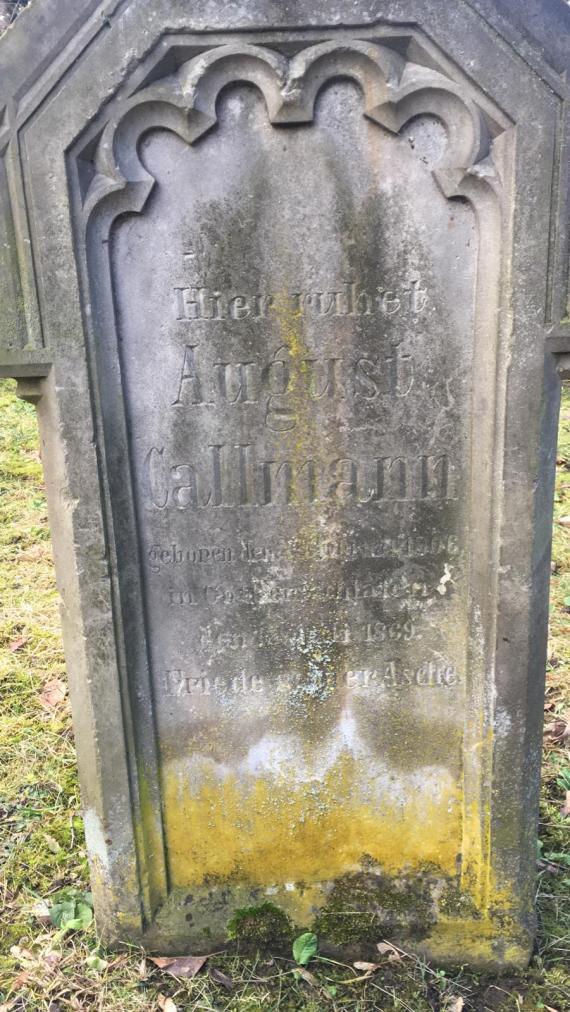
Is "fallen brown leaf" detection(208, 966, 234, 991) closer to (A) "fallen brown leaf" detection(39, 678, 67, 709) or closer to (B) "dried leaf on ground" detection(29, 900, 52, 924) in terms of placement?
(B) "dried leaf on ground" detection(29, 900, 52, 924)

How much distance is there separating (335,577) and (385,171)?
50.1 inches

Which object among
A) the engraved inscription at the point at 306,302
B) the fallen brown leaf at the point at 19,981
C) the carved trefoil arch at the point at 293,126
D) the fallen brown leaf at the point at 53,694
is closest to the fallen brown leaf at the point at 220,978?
the fallen brown leaf at the point at 19,981

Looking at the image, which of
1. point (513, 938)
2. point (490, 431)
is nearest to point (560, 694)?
point (513, 938)

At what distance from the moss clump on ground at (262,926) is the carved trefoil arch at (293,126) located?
1.37m

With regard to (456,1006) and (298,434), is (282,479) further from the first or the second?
(456,1006)

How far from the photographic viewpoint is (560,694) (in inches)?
178

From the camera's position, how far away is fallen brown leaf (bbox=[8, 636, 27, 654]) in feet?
16.3

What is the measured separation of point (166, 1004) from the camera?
283cm

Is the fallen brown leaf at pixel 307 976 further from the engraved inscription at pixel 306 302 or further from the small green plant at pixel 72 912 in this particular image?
the engraved inscription at pixel 306 302

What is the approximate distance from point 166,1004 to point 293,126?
2.83m

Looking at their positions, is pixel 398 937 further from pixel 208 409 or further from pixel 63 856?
pixel 208 409

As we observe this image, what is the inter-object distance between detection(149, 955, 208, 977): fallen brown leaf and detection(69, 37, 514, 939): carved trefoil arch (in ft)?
4.69

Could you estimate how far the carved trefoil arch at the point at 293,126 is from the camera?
7.57ft

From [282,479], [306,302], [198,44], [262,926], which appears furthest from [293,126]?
[262,926]
